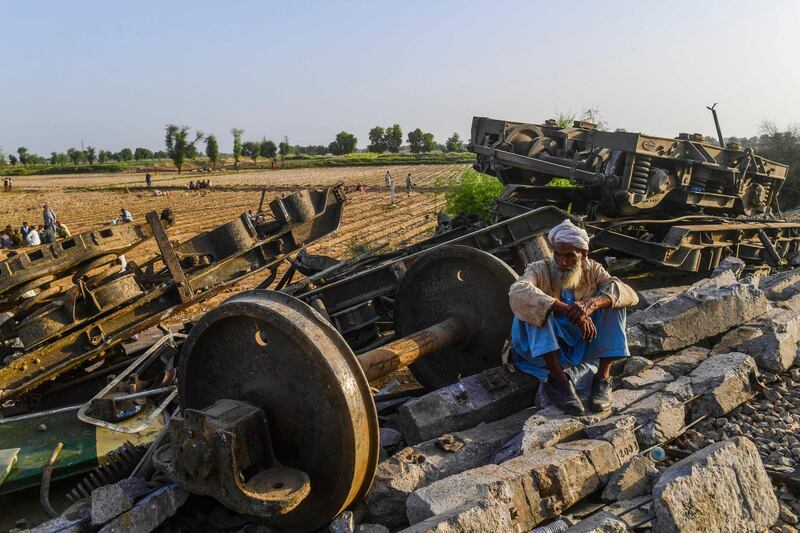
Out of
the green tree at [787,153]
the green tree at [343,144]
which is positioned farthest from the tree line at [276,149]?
the green tree at [787,153]

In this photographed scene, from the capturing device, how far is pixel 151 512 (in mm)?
3443

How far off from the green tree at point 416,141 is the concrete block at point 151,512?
91908 millimetres

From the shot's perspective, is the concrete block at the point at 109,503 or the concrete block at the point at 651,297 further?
the concrete block at the point at 651,297

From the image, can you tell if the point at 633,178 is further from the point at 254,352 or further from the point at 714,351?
the point at 254,352

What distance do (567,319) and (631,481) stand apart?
3.92 feet

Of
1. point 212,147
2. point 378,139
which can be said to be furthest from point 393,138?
point 212,147

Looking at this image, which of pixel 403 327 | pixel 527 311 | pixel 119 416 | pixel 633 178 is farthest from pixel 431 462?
pixel 633 178

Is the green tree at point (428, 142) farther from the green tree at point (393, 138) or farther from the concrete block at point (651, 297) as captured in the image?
the concrete block at point (651, 297)

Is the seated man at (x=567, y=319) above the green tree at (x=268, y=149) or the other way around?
the other way around

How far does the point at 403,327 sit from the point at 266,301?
98.9 inches

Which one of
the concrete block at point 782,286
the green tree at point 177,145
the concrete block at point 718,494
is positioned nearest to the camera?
the concrete block at point 718,494

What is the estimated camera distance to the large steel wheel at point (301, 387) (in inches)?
123

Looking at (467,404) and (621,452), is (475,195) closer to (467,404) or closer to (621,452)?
(467,404)

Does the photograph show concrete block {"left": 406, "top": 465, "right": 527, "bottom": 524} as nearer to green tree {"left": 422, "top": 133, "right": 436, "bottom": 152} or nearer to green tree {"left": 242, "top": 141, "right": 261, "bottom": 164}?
green tree {"left": 242, "top": 141, "right": 261, "bottom": 164}
